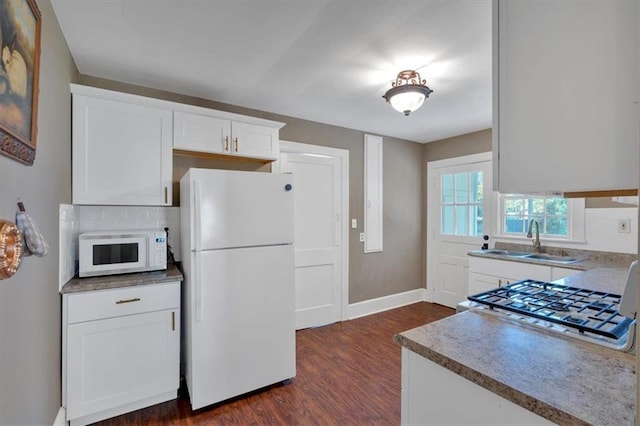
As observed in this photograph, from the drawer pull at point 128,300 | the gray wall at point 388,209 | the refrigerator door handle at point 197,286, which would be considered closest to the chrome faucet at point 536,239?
the gray wall at point 388,209

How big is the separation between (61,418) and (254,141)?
7.25ft

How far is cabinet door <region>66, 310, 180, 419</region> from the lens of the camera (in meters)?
1.79

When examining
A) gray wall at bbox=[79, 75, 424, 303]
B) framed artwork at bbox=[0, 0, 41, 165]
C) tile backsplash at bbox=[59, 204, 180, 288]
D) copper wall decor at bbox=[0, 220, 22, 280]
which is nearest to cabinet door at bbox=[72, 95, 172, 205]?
tile backsplash at bbox=[59, 204, 180, 288]

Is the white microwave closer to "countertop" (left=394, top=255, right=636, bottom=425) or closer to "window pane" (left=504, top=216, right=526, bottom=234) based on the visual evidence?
"countertop" (left=394, top=255, right=636, bottom=425)

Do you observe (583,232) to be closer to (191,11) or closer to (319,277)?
(319,277)

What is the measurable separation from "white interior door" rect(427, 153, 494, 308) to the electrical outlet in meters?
1.15

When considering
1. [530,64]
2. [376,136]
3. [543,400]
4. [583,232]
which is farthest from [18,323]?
[583,232]

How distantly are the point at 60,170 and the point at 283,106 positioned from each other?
1.85 m

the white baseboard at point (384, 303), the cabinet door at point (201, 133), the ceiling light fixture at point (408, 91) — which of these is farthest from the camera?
the white baseboard at point (384, 303)

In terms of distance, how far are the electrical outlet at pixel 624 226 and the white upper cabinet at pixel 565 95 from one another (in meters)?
2.71

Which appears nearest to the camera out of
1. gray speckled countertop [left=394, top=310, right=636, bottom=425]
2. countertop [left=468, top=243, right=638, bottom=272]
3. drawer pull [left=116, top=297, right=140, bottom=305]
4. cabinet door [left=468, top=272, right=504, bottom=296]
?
gray speckled countertop [left=394, top=310, right=636, bottom=425]

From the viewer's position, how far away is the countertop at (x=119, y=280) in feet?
5.98

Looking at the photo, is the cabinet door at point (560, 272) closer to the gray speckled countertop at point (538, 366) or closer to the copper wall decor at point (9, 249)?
the gray speckled countertop at point (538, 366)

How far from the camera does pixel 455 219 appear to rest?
4090 millimetres
